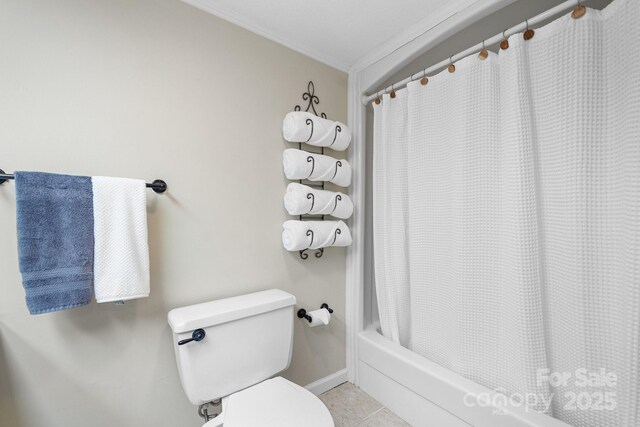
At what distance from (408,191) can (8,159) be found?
5.37 ft

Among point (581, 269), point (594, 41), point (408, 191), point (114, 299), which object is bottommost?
point (114, 299)

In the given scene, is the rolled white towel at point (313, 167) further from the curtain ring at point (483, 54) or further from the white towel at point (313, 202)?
the curtain ring at point (483, 54)

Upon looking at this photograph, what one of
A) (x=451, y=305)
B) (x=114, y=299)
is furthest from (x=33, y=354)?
(x=451, y=305)

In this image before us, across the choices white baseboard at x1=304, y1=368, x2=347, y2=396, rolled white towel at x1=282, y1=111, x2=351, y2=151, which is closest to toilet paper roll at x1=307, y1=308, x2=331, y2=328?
white baseboard at x1=304, y1=368, x2=347, y2=396

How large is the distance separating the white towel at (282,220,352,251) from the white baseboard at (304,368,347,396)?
34.1 inches

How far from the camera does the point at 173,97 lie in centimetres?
115

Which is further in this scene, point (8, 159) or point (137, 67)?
point (137, 67)

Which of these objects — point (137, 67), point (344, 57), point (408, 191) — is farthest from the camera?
point (344, 57)

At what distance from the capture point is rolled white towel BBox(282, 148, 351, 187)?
138 centimetres

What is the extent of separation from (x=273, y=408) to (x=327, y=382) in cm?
80

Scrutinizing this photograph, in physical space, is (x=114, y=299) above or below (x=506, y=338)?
above

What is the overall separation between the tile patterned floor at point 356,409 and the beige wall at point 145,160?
28cm

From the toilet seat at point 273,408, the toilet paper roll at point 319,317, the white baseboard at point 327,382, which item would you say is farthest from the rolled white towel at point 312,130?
the white baseboard at point 327,382

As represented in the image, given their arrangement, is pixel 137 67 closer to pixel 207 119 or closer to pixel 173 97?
pixel 173 97
